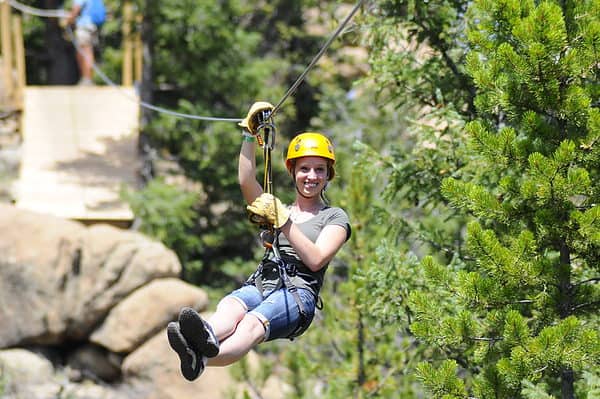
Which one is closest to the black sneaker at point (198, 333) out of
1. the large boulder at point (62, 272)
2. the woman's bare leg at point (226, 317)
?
the woman's bare leg at point (226, 317)

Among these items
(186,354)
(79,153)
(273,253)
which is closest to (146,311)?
(79,153)

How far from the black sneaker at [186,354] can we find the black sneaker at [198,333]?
0.08ft

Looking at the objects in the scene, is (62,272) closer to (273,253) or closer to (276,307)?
(273,253)

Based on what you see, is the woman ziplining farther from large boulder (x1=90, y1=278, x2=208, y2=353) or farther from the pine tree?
large boulder (x1=90, y1=278, x2=208, y2=353)

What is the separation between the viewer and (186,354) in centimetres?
417

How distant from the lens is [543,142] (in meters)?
4.81

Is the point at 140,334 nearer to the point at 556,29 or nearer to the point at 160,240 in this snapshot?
the point at 160,240

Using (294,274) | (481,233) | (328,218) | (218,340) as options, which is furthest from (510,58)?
(218,340)

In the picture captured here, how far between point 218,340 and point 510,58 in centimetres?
201

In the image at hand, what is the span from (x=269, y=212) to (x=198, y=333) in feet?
2.10

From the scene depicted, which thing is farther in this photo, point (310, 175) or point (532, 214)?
point (532, 214)

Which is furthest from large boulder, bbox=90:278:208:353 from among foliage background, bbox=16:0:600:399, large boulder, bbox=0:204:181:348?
foliage background, bbox=16:0:600:399

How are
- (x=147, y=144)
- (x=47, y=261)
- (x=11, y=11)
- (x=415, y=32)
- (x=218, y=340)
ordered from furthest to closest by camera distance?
(x=11, y=11), (x=147, y=144), (x=47, y=261), (x=415, y=32), (x=218, y=340)

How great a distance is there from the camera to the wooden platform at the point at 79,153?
13648mm
